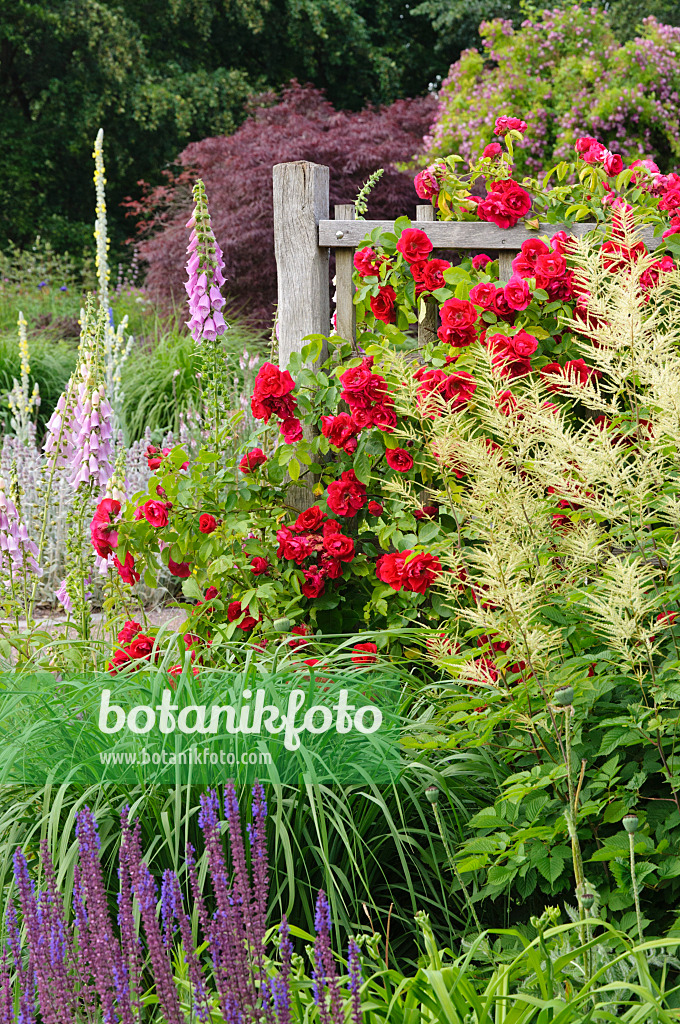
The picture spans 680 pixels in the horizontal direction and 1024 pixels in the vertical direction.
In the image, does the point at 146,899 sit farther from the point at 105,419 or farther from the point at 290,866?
the point at 105,419

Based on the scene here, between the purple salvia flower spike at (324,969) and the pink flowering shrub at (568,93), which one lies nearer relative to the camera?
the purple salvia flower spike at (324,969)

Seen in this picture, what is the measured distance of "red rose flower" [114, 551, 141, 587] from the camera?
10.0 ft

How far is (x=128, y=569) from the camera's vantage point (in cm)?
309

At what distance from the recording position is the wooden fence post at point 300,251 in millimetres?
3230

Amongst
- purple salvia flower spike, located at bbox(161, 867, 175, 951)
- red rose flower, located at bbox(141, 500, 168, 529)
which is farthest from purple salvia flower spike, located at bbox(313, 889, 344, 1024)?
red rose flower, located at bbox(141, 500, 168, 529)

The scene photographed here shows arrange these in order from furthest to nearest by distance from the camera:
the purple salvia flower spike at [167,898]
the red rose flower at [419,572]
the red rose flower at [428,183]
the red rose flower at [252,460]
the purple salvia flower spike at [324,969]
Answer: the red rose flower at [428,183], the red rose flower at [252,460], the red rose flower at [419,572], the purple salvia flower spike at [167,898], the purple salvia flower spike at [324,969]

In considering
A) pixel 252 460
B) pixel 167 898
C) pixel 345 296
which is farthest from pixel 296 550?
pixel 167 898

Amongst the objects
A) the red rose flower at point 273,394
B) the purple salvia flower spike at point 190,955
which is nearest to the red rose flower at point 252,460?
the red rose flower at point 273,394

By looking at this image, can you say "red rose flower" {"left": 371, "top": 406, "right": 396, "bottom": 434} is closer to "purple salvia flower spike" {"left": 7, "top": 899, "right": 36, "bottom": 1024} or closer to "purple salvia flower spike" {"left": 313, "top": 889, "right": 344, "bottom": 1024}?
"purple salvia flower spike" {"left": 7, "top": 899, "right": 36, "bottom": 1024}

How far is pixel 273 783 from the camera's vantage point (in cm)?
191

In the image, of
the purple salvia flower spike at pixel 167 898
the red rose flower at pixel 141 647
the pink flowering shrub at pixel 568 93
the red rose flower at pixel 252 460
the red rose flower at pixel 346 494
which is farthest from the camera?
the pink flowering shrub at pixel 568 93

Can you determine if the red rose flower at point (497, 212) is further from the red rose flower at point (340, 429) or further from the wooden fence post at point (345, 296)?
the red rose flower at point (340, 429)

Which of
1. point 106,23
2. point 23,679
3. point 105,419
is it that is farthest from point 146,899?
point 106,23

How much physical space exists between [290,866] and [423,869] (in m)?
0.39
